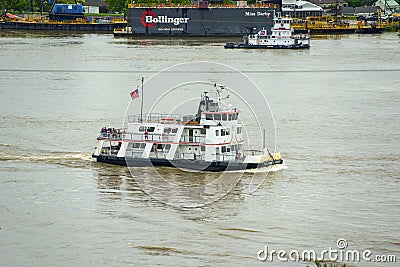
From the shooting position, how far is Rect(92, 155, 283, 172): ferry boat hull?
75.2ft

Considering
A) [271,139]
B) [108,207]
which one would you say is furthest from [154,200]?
[271,139]

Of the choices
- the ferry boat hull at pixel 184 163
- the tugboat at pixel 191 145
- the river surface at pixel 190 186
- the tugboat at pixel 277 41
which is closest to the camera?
the river surface at pixel 190 186

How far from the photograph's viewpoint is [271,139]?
88.7ft

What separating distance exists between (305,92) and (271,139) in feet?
41.2

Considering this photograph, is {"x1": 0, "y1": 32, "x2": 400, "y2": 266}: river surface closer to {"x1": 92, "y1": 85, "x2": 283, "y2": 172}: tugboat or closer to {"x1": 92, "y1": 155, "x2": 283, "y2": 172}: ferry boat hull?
{"x1": 92, "y1": 155, "x2": 283, "y2": 172}: ferry boat hull

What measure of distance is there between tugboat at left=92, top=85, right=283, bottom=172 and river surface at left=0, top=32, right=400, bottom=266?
0.43m

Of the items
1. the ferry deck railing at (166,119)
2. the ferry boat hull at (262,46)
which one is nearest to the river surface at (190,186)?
the ferry deck railing at (166,119)

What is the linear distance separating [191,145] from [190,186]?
6.58 feet

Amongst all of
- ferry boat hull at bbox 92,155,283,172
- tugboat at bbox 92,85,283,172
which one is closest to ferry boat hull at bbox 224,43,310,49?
tugboat at bbox 92,85,283,172

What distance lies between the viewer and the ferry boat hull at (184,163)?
2291cm

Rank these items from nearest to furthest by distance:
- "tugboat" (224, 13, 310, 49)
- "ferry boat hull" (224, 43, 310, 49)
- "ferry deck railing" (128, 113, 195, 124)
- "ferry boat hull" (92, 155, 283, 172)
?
"ferry boat hull" (92, 155, 283, 172) < "ferry deck railing" (128, 113, 195, 124) < "ferry boat hull" (224, 43, 310, 49) < "tugboat" (224, 13, 310, 49)

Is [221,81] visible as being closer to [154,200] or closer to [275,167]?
[275,167]

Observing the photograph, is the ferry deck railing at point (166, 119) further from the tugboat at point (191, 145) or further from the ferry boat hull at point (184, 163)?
the ferry boat hull at point (184, 163)

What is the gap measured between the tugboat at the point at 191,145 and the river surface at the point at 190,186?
1.39 ft
